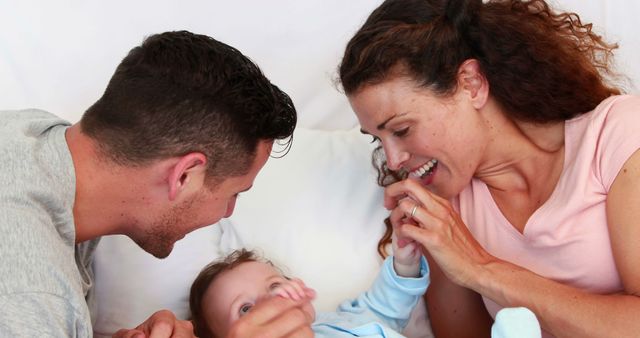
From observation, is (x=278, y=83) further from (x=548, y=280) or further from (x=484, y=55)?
(x=548, y=280)

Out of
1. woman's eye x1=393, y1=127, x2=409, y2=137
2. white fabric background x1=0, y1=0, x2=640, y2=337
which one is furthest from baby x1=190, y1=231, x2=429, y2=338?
woman's eye x1=393, y1=127, x2=409, y2=137

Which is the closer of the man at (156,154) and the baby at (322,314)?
the man at (156,154)

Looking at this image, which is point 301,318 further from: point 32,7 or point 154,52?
point 32,7

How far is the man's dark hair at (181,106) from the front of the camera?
4.86 feet

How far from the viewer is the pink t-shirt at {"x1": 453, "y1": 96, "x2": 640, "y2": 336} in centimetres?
163

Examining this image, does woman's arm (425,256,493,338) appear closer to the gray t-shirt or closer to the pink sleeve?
the pink sleeve

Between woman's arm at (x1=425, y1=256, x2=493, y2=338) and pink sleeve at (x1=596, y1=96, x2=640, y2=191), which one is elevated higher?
pink sleeve at (x1=596, y1=96, x2=640, y2=191)

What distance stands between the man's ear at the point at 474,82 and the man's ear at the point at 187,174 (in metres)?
0.59

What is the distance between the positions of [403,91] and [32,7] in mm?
1163

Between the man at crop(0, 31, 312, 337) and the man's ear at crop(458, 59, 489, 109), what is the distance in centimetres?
40

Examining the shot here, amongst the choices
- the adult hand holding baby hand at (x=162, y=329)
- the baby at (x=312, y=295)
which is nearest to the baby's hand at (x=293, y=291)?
the baby at (x=312, y=295)

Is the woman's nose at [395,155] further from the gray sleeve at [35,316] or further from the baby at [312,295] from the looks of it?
the gray sleeve at [35,316]

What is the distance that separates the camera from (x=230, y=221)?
207 cm

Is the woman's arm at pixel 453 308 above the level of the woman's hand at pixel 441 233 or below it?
below
